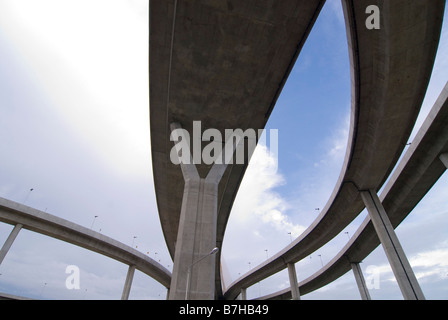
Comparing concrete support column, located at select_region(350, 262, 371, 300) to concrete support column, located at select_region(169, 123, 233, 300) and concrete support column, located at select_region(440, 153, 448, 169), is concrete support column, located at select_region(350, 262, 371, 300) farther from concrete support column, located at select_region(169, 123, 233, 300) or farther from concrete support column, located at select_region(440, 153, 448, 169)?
concrete support column, located at select_region(169, 123, 233, 300)

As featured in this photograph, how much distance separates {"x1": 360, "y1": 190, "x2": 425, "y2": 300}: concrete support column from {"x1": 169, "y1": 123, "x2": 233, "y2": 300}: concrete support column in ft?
47.4

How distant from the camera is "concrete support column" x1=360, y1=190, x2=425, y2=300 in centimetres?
1764

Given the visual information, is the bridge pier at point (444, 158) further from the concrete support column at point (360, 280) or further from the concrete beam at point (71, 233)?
the concrete beam at point (71, 233)

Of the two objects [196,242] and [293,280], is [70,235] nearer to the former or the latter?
[196,242]

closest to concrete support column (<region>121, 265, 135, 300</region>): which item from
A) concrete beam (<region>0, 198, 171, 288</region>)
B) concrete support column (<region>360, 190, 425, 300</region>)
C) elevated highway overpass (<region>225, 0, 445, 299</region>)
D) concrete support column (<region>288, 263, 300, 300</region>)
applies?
concrete beam (<region>0, 198, 171, 288</region>)

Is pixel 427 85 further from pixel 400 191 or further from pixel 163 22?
pixel 163 22

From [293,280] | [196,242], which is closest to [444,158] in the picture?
[196,242]

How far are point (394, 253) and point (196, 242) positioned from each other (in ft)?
52.9

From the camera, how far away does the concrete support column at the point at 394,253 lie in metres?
17.6

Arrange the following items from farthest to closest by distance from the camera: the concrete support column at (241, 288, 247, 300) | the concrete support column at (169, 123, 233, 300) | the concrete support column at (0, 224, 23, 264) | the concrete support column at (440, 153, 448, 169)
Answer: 1. the concrete support column at (241, 288, 247, 300)
2. the concrete support column at (0, 224, 23, 264)
3. the concrete support column at (440, 153, 448, 169)
4. the concrete support column at (169, 123, 233, 300)

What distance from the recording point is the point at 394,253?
18.8 meters
